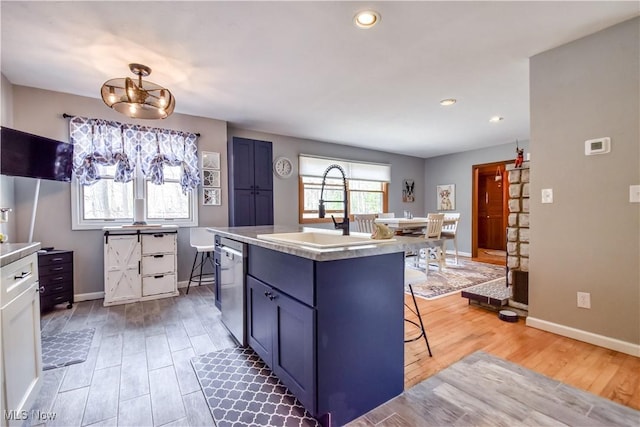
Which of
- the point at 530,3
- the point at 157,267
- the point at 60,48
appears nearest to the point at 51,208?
the point at 157,267

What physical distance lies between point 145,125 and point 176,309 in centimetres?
238

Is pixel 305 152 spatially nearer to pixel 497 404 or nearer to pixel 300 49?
pixel 300 49

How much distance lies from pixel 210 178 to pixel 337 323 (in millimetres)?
3526

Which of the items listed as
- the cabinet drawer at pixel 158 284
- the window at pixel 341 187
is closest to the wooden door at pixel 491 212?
the window at pixel 341 187

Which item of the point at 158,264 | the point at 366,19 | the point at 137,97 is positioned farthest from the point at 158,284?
the point at 366,19

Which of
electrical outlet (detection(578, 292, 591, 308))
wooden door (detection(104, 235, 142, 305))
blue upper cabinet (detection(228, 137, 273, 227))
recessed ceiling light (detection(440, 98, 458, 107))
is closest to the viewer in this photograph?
electrical outlet (detection(578, 292, 591, 308))

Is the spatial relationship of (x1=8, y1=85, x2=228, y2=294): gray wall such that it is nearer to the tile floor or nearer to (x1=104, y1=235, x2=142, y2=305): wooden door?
(x1=104, y1=235, x2=142, y2=305): wooden door

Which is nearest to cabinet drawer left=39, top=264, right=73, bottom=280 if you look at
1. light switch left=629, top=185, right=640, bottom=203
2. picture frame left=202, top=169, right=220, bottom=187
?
picture frame left=202, top=169, right=220, bottom=187

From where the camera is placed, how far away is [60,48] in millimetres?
2379

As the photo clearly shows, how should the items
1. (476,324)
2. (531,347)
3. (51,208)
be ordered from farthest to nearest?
(51,208)
(476,324)
(531,347)

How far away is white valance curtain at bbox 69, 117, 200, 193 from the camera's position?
3377 mm

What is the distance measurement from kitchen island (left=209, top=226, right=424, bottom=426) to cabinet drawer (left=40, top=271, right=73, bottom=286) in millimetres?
2776

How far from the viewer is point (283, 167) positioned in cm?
537

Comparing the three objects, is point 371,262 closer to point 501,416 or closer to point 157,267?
point 501,416
